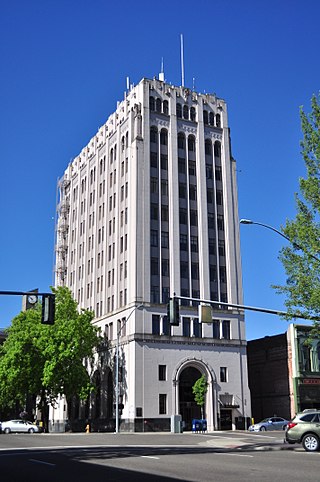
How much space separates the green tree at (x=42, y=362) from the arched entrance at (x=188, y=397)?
10499 millimetres

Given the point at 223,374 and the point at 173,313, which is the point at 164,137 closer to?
the point at 223,374

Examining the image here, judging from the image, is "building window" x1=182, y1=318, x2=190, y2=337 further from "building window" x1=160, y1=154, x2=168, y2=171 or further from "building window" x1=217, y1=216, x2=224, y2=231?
"building window" x1=160, y1=154, x2=168, y2=171

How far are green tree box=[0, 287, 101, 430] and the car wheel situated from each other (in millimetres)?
37678

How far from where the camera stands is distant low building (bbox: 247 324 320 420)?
64.9 meters

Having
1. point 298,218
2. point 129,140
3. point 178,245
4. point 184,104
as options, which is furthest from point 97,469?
point 184,104

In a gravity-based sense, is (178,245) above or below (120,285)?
above

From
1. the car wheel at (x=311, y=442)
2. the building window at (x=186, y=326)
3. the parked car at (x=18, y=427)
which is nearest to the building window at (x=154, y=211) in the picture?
the building window at (x=186, y=326)

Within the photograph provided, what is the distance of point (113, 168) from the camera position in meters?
74.8

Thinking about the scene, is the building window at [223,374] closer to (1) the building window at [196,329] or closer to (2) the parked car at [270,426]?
(1) the building window at [196,329]

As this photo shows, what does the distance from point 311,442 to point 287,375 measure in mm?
44514

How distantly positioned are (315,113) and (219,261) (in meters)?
40.7

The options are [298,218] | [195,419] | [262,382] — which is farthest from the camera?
[262,382]

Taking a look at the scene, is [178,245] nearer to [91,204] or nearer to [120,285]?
[120,285]

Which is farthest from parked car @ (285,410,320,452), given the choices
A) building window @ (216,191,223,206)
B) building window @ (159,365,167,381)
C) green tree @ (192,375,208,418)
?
building window @ (216,191,223,206)
